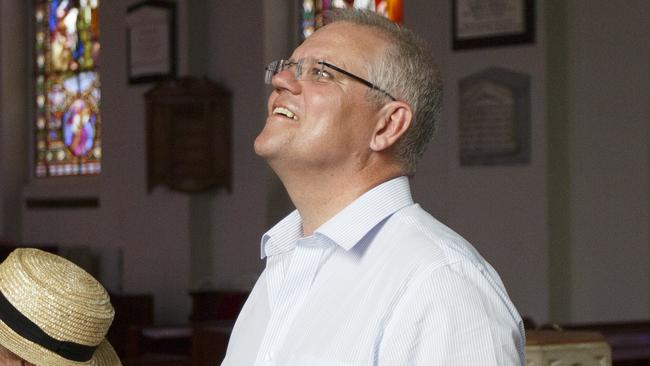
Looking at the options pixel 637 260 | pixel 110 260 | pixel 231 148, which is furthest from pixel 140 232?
pixel 637 260

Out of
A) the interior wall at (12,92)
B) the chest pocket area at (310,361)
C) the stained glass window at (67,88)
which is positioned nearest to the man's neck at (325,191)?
the chest pocket area at (310,361)

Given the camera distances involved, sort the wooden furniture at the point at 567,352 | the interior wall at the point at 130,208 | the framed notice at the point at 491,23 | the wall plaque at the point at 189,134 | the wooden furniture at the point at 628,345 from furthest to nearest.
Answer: the interior wall at the point at 130,208 → the wall plaque at the point at 189,134 → the framed notice at the point at 491,23 → the wooden furniture at the point at 628,345 → the wooden furniture at the point at 567,352

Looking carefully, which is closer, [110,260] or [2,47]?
[110,260]

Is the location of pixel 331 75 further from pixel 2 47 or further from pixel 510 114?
pixel 2 47

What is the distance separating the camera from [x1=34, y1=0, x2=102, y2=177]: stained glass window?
41.3ft

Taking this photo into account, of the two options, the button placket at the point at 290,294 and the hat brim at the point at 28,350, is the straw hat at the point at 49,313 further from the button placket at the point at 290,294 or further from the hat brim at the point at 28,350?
the button placket at the point at 290,294

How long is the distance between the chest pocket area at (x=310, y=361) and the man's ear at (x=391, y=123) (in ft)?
1.37

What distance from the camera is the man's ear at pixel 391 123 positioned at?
204 centimetres

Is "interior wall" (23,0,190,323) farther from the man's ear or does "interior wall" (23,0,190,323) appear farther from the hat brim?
the man's ear

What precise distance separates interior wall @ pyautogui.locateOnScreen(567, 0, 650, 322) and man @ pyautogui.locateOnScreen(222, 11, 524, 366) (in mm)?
5969

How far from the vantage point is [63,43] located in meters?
13.1

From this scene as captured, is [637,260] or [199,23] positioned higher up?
[199,23]

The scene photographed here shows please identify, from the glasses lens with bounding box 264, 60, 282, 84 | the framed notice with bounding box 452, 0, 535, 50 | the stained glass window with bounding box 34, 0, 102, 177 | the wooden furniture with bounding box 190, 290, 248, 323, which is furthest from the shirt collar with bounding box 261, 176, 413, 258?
the stained glass window with bounding box 34, 0, 102, 177

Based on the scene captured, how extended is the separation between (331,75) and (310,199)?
8.2 inches
